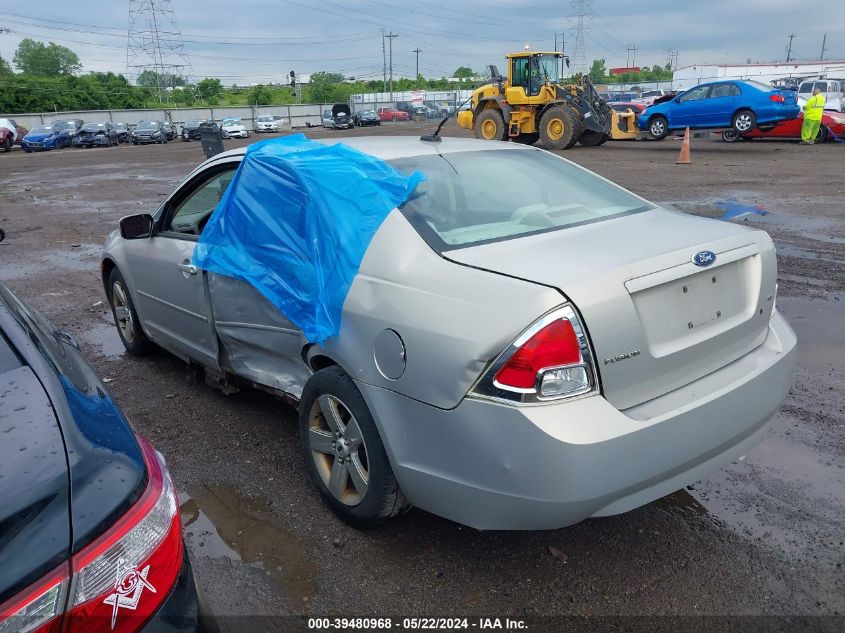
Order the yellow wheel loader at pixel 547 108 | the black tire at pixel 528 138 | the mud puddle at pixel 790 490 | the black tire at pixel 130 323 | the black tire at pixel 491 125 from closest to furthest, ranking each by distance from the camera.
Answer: the mud puddle at pixel 790 490
the black tire at pixel 130 323
the yellow wheel loader at pixel 547 108
the black tire at pixel 491 125
the black tire at pixel 528 138

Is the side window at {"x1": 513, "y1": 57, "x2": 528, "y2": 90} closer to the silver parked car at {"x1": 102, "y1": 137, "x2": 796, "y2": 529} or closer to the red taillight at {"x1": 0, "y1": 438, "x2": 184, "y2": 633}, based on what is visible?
the silver parked car at {"x1": 102, "y1": 137, "x2": 796, "y2": 529}

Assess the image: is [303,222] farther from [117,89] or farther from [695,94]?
[117,89]

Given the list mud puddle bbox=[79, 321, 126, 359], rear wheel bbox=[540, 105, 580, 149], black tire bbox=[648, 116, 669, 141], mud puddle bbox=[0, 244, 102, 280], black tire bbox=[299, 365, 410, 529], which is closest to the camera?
black tire bbox=[299, 365, 410, 529]

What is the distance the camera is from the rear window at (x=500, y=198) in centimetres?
296

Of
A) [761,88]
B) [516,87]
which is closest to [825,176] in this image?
[761,88]

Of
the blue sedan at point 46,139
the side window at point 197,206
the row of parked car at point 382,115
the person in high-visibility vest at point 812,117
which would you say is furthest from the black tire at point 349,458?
the row of parked car at point 382,115

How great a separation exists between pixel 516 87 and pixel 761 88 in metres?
7.32

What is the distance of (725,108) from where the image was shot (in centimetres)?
2112

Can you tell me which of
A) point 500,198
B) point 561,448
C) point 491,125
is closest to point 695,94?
point 491,125

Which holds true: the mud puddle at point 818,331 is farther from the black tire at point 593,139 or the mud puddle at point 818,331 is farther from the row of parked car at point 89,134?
the row of parked car at point 89,134

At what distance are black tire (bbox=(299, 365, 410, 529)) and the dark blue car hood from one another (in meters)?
1.02

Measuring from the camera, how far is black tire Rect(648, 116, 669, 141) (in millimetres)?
22891

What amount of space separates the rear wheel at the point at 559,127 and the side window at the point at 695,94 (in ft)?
11.7

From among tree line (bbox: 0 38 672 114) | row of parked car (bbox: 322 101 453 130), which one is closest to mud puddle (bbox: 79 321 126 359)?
row of parked car (bbox: 322 101 453 130)
